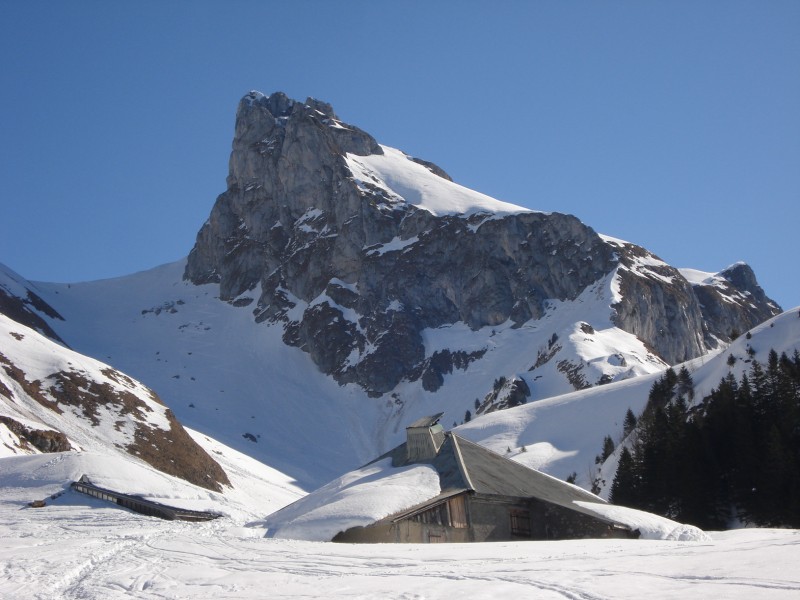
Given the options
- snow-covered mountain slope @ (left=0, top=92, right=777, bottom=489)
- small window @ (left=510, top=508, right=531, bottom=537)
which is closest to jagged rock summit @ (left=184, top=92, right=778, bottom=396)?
snow-covered mountain slope @ (left=0, top=92, right=777, bottom=489)

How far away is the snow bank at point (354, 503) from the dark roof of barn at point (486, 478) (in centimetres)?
53

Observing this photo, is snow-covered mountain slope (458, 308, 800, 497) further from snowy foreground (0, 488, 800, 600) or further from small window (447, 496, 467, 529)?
snowy foreground (0, 488, 800, 600)

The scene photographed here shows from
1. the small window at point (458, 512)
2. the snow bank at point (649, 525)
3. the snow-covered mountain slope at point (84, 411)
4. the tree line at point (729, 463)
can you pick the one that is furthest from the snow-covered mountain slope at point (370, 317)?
the small window at point (458, 512)

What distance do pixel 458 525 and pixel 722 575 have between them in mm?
15748

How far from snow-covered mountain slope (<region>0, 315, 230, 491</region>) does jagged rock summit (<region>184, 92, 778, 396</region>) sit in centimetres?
6837

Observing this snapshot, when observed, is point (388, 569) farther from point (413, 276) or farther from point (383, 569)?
point (413, 276)

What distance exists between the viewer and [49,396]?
8544cm

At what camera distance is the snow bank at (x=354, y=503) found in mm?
27938

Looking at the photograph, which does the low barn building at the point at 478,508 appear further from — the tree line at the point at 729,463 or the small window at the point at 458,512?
the tree line at the point at 729,463

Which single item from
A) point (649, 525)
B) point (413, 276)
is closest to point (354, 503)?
point (649, 525)

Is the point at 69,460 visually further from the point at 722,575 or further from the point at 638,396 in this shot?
the point at 638,396

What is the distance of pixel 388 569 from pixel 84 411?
242ft

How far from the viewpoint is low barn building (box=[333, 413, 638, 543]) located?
29391 mm

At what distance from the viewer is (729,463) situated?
4412cm
